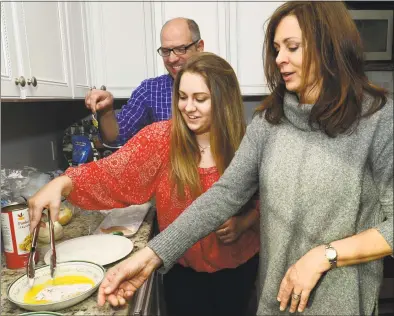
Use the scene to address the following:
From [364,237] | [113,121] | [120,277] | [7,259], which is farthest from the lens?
[113,121]

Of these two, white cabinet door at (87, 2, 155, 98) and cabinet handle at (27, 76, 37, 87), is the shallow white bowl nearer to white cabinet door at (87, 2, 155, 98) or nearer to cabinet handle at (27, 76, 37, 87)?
cabinet handle at (27, 76, 37, 87)

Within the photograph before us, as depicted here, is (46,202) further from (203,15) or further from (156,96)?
(203,15)

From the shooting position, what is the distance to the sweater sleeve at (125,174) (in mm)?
957

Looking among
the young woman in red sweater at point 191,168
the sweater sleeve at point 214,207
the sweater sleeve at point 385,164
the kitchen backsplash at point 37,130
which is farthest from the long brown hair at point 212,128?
the kitchen backsplash at point 37,130

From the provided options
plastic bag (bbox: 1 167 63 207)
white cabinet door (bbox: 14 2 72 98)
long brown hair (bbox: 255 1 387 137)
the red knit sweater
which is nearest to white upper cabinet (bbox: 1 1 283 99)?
white cabinet door (bbox: 14 2 72 98)

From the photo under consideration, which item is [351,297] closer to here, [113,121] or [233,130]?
[233,130]

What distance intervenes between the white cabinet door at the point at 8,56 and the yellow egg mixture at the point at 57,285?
0.45 m

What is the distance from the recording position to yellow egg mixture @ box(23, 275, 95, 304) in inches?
27.3

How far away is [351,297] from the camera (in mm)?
582

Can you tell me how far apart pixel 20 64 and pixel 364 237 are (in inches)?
35.5

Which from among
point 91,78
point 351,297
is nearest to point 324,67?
point 351,297

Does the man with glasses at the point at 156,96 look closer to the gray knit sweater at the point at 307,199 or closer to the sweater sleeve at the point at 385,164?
the gray knit sweater at the point at 307,199

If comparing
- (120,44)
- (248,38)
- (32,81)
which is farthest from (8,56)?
(248,38)

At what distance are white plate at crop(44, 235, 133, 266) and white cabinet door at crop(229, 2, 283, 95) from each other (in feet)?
3.95
